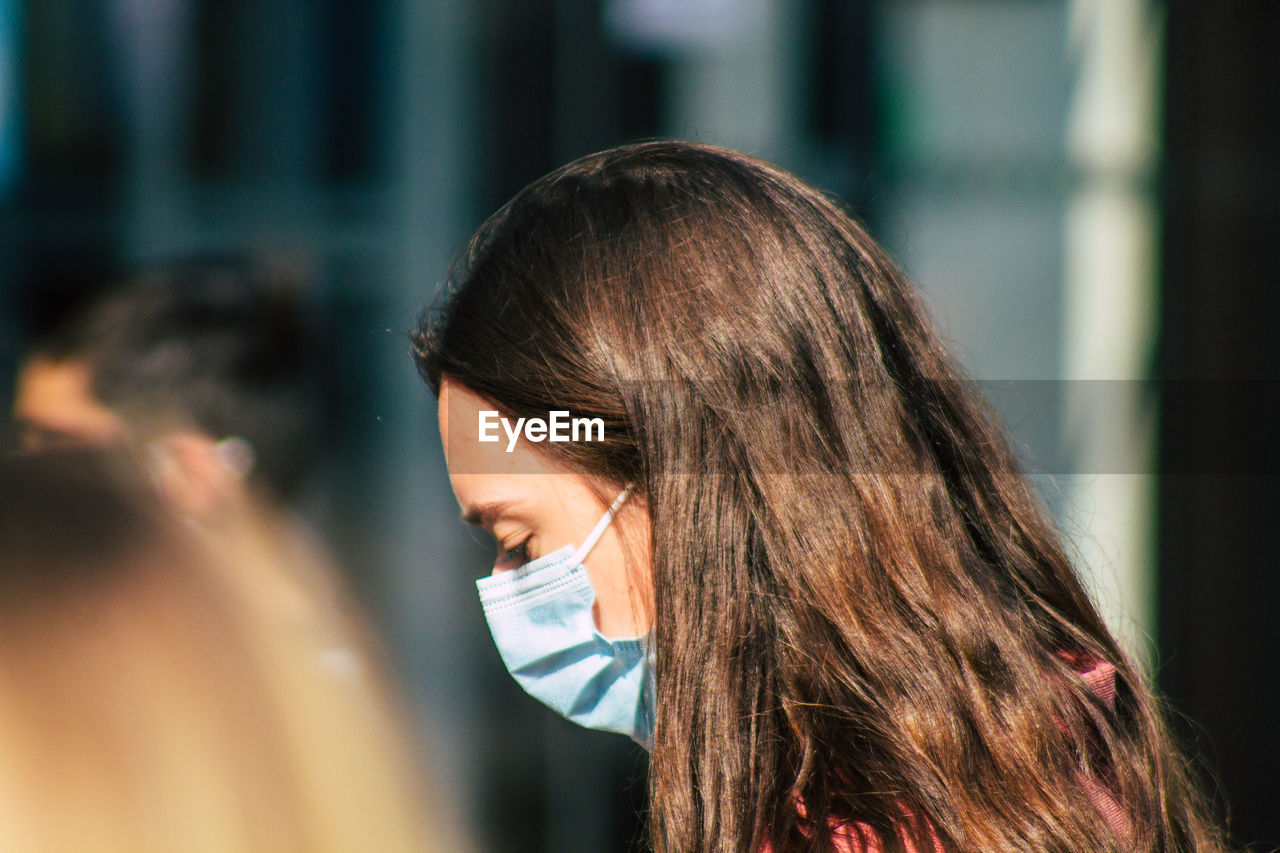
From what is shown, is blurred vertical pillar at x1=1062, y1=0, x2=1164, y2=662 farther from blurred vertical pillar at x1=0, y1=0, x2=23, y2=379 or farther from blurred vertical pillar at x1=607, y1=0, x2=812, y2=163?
blurred vertical pillar at x1=0, y1=0, x2=23, y2=379

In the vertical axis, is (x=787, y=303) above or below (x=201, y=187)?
below

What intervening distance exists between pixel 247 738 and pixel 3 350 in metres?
1.79

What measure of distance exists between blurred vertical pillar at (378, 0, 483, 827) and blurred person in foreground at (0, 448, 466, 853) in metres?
1.18

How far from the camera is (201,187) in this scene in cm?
307

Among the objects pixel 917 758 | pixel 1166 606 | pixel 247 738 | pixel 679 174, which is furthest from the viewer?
pixel 1166 606

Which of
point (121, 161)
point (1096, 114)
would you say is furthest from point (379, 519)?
point (1096, 114)

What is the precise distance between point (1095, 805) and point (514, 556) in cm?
72

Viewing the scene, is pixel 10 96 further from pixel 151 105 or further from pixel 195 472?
pixel 195 472

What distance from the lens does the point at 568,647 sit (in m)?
1.25

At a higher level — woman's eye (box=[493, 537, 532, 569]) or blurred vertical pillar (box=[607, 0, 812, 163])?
blurred vertical pillar (box=[607, 0, 812, 163])

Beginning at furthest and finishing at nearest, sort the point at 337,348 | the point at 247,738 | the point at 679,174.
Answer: the point at 337,348 < the point at 247,738 < the point at 679,174

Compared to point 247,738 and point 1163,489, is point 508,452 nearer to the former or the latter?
point 247,738

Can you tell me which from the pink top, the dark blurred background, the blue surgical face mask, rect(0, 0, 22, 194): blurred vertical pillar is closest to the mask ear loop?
the blue surgical face mask

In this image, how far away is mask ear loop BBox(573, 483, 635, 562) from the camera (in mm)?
1125
